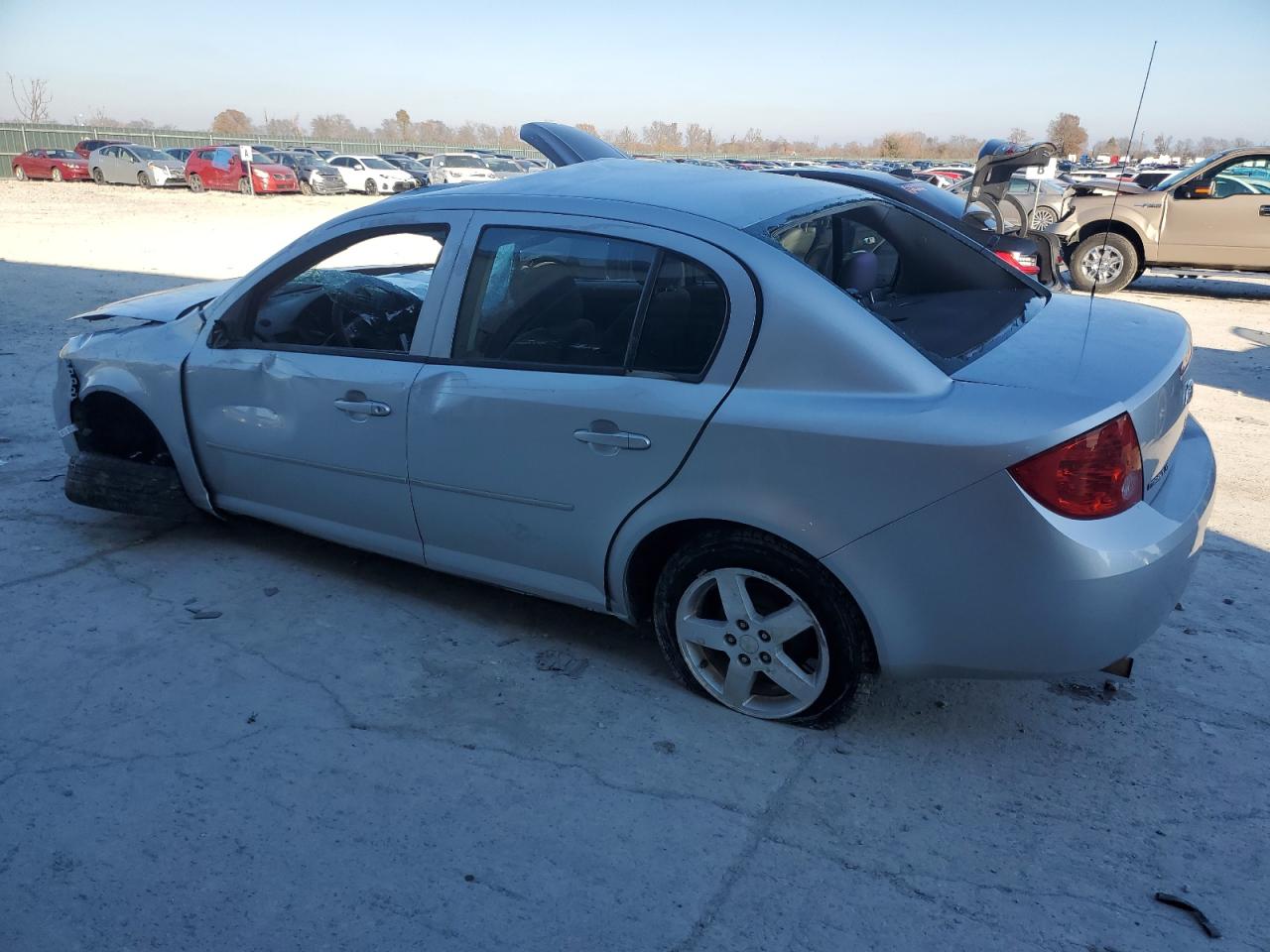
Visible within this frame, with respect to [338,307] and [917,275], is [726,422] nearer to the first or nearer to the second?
[917,275]

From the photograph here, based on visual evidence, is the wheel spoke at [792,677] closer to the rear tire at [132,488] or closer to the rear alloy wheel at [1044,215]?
the rear tire at [132,488]

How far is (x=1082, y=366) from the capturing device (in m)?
2.72

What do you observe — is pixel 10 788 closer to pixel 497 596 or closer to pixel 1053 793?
pixel 497 596

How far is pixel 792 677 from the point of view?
295 centimetres

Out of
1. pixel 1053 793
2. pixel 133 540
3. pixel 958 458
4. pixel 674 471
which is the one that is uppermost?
pixel 958 458

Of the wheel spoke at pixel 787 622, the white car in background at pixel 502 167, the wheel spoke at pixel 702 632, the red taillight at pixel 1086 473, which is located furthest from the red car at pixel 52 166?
the red taillight at pixel 1086 473

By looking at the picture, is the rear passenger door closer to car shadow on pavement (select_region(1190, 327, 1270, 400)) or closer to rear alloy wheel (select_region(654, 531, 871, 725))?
rear alloy wheel (select_region(654, 531, 871, 725))

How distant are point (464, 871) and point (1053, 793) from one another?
1.66m

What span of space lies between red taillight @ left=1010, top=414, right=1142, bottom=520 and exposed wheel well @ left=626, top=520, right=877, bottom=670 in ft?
2.16

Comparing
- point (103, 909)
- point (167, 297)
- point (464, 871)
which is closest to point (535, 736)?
point (464, 871)

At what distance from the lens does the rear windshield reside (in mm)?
2991

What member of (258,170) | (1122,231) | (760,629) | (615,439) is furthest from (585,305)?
(258,170)

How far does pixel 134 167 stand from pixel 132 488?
32299 millimetres

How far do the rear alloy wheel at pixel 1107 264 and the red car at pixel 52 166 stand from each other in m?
33.0
